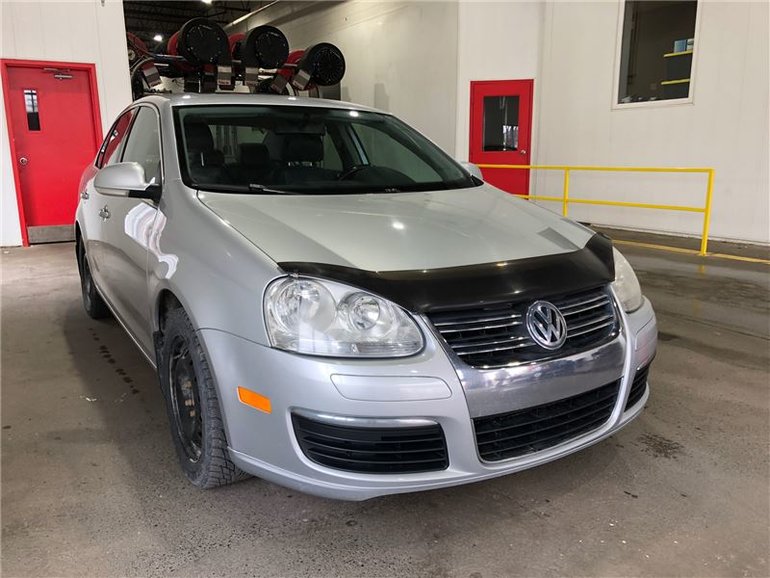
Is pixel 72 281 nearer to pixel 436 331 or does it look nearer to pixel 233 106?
pixel 233 106

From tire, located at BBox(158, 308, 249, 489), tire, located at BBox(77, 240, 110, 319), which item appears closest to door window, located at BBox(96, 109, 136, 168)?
tire, located at BBox(77, 240, 110, 319)

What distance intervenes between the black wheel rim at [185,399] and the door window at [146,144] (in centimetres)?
73

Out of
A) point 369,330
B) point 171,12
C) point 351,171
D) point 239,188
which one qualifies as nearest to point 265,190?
point 239,188

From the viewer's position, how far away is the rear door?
7.71 feet

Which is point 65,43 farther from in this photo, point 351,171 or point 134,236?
point 351,171

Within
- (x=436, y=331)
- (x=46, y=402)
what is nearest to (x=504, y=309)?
(x=436, y=331)

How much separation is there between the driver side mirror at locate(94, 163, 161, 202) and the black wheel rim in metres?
0.63

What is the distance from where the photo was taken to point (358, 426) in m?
1.54

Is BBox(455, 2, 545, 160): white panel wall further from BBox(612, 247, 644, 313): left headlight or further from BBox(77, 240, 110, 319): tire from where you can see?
BBox(612, 247, 644, 313): left headlight

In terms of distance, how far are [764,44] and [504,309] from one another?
21.8 feet

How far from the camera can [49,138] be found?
724 centimetres

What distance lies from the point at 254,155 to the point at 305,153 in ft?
0.85

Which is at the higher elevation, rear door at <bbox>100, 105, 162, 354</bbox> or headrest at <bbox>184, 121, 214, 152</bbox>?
headrest at <bbox>184, 121, 214, 152</bbox>

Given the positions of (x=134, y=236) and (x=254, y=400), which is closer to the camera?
(x=254, y=400)
